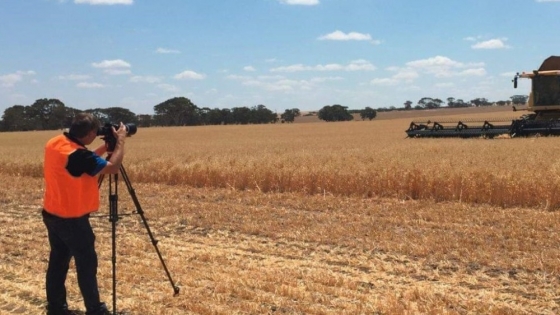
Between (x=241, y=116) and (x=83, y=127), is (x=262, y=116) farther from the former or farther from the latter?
(x=83, y=127)

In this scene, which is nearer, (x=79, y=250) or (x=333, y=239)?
(x=79, y=250)

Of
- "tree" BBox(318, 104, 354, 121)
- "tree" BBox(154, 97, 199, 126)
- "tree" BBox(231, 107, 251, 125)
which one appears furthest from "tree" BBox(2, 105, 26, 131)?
"tree" BBox(318, 104, 354, 121)

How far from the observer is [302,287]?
6.26 metres

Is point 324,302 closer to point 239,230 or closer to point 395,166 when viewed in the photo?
point 239,230

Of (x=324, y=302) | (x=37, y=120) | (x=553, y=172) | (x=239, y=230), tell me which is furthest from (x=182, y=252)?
(x=37, y=120)

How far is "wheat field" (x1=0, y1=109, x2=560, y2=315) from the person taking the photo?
19.5ft

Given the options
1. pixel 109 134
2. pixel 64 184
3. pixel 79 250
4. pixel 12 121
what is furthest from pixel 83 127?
pixel 12 121

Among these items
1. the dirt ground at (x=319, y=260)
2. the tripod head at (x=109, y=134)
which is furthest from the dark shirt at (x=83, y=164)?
the dirt ground at (x=319, y=260)

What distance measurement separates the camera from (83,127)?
512cm

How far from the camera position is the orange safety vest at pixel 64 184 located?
16.6 ft

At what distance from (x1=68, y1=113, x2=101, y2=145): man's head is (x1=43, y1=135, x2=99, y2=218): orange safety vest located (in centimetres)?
8

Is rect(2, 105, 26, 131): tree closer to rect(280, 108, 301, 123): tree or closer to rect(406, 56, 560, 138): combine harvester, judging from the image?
rect(280, 108, 301, 123): tree

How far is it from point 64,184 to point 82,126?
22.2 inches

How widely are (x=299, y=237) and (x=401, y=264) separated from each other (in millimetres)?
2180
